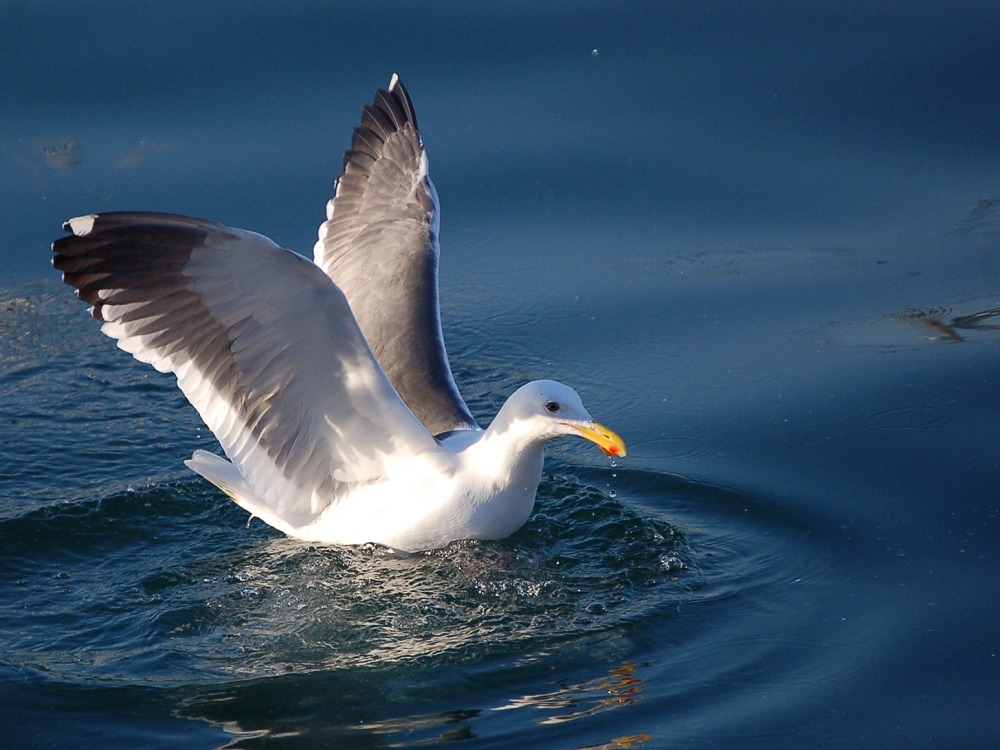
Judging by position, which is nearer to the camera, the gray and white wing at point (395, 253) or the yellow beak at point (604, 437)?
the yellow beak at point (604, 437)

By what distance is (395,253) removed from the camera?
7.96 metres

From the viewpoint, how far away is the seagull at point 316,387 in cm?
606

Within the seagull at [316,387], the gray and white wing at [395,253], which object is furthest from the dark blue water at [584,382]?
the gray and white wing at [395,253]

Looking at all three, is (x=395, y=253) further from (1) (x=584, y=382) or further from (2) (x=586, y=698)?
(2) (x=586, y=698)

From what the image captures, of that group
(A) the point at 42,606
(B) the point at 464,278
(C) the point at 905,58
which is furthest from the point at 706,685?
(C) the point at 905,58

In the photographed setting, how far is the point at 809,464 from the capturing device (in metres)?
7.07

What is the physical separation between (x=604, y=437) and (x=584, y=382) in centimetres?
183

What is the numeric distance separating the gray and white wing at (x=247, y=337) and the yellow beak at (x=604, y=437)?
2.65 feet

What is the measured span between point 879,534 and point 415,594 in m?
2.04

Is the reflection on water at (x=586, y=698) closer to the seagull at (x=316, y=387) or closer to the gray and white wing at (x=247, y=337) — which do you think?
the seagull at (x=316, y=387)

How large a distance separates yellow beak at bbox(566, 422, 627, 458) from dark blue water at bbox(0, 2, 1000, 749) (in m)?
0.56

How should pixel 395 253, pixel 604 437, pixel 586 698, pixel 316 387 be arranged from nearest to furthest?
1. pixel 586 698
2. pixel 604 437
3. pixel 316 387
4. pixel 395 253

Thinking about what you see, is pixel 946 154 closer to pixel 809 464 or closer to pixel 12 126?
pixel 809 464

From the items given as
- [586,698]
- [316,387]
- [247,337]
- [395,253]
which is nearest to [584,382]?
[395,253]
